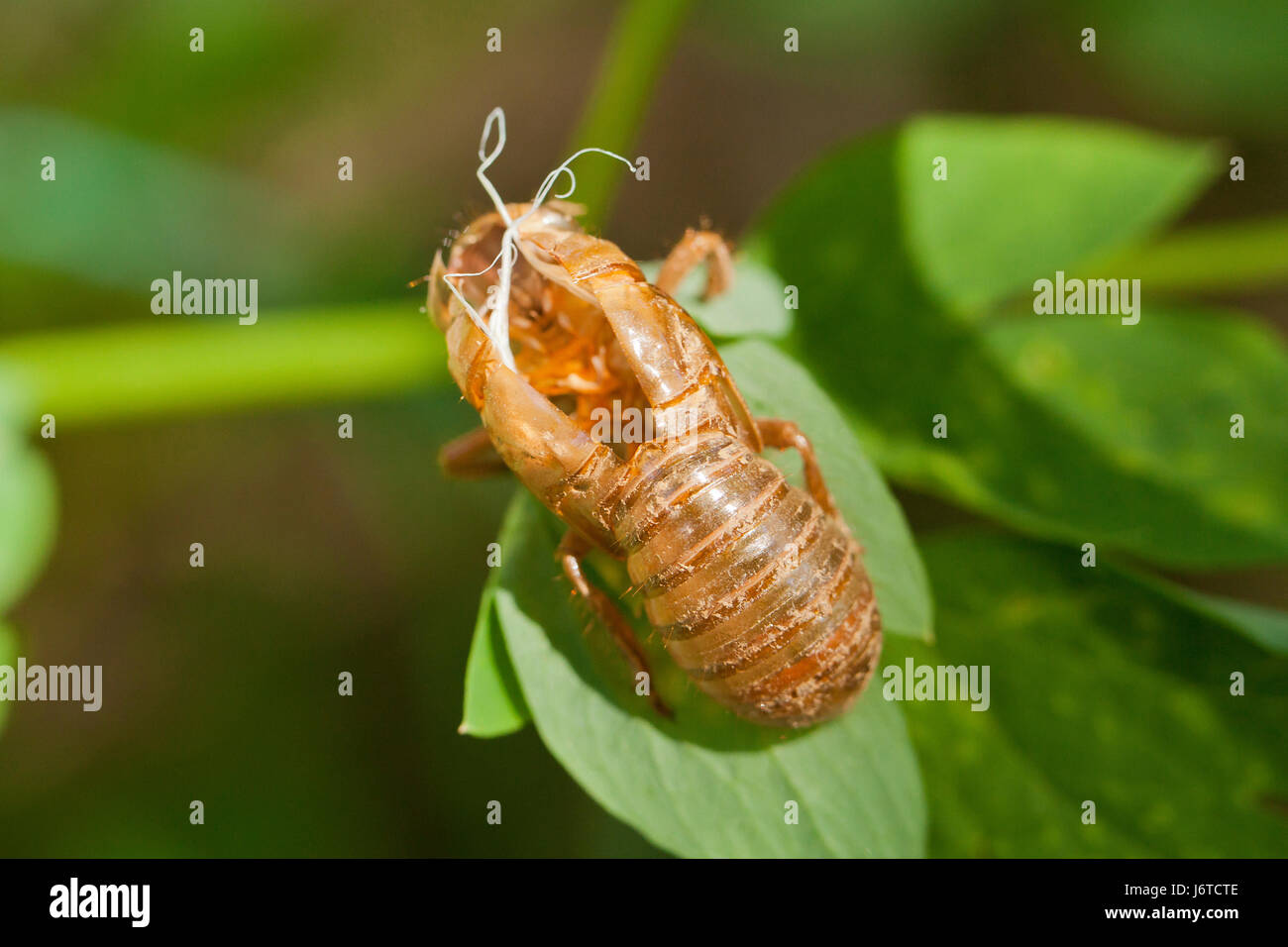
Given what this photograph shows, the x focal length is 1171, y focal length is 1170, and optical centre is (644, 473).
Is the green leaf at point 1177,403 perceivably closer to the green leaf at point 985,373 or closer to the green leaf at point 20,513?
the green leaf at point 985,373

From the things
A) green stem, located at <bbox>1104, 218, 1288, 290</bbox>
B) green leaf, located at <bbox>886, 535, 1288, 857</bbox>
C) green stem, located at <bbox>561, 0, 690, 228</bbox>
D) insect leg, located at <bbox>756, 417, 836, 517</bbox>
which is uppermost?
green stem, located at <bbox>561, 0, 690, 228</bbox>

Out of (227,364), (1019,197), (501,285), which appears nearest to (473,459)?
(501,285)

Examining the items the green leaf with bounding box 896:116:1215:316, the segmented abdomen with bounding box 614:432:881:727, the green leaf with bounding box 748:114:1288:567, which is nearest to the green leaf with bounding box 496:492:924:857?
the segmented abdomen with bounding box 614:432:881:727

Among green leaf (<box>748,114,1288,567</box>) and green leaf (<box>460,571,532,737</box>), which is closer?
green leaf (<box>460,571,532,737</box>)

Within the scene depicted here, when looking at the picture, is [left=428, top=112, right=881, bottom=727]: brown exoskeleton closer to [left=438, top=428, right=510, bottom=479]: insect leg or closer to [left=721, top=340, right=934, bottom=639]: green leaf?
[left=721, top=340, right=934, bottom=639]: green leaf

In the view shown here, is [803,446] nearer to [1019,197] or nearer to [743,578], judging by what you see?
[743,578]

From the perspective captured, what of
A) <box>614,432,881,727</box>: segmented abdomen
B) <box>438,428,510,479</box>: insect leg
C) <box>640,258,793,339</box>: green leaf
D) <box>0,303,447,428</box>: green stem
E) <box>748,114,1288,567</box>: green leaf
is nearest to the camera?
<box>614,432,881,727</box>: segmented abdomen

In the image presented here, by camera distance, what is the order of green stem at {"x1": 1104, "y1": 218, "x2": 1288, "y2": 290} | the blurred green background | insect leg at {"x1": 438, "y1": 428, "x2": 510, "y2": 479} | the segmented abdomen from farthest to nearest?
the blurred green background → green stem at {"x1": 1104, "y1": 218, "x2": 1288, "y2": 290} → insect leg at {"x1": 438, "y1": 428, "x2": 510, "y2": 479} → the segmented abdomen
